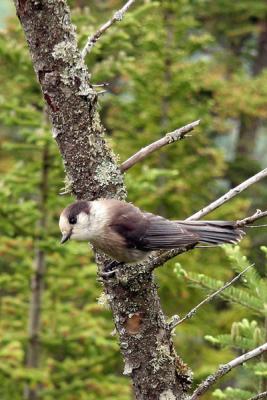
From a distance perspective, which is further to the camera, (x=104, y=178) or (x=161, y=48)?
(x=161, y=48)

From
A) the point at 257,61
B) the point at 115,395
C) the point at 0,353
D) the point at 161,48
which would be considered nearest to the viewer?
the point at 0,353

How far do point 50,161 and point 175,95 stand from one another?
13.3 feet

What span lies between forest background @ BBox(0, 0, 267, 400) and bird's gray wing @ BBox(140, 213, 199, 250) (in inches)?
25.0

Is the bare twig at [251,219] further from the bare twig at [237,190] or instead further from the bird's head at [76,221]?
the bird's head at [76,221]

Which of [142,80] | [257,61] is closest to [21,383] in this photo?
[142,80]

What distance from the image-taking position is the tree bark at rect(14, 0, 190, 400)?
290 centimetres

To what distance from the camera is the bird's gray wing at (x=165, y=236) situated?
312 cm

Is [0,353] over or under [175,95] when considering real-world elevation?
under

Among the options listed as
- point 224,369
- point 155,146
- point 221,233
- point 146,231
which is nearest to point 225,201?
point 221,233

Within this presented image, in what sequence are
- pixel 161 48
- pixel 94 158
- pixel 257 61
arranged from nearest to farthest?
pixel 94 158, pixel 161 48, pixel 257 61

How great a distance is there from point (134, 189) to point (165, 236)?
4.78 m

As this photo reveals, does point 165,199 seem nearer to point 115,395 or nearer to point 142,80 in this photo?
point 142,80

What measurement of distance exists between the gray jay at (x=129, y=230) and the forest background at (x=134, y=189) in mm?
676

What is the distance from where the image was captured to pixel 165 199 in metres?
11.7
